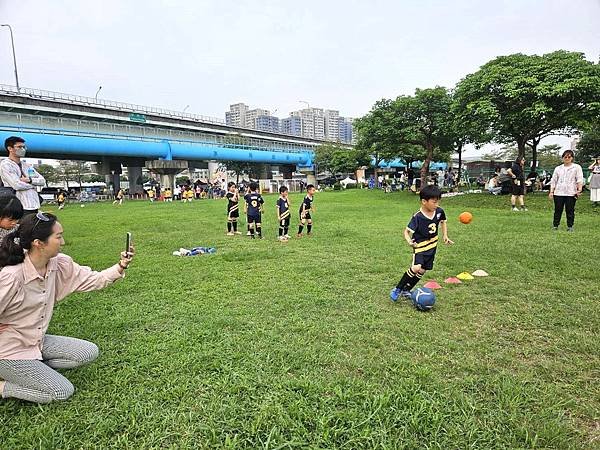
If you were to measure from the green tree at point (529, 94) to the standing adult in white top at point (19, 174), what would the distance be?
1744 centimetres

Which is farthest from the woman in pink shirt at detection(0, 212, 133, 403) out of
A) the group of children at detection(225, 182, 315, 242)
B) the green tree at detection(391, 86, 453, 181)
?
the green tree at detection(391, 86, 453, 181)

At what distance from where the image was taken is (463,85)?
2006cm

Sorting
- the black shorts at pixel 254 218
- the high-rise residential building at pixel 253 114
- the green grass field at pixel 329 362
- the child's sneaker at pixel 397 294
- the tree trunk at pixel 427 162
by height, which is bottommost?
the green grass field at pixel 329 362

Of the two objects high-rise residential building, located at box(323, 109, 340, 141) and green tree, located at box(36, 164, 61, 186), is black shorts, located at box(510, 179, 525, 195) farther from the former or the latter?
high-rise residential building, located at box(323, 109, 340, 141)

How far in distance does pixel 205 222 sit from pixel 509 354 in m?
12.9

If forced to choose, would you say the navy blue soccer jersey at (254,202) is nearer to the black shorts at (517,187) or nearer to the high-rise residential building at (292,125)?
the black shorts at (517,187)

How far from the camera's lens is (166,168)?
42.5m

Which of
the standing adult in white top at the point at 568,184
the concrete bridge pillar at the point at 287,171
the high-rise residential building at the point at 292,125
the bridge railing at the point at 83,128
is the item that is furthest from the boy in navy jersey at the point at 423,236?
the high-rise residential building at the point at 292,125

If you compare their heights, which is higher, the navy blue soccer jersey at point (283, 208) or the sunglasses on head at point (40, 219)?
the sunglasses on head at point (40, 219)

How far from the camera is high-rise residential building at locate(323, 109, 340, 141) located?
108m

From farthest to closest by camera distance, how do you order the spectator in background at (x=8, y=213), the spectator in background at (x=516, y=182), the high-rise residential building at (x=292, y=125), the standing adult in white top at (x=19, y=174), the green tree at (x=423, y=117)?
1. the high-rise residential building at (x=292, y=125)
2. the green tree at (x=423, y=117)
3. the spectator in background at (x=516, y=182)
4. the standing adult in white top at (x=19, y=174)
5. the spectator in background at (x=8, y=213)

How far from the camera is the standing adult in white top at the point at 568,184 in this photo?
9188 millimetres

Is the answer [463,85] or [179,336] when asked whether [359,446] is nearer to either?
[179,336]

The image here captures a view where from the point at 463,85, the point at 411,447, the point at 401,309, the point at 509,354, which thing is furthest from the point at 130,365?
the point at 463,85
